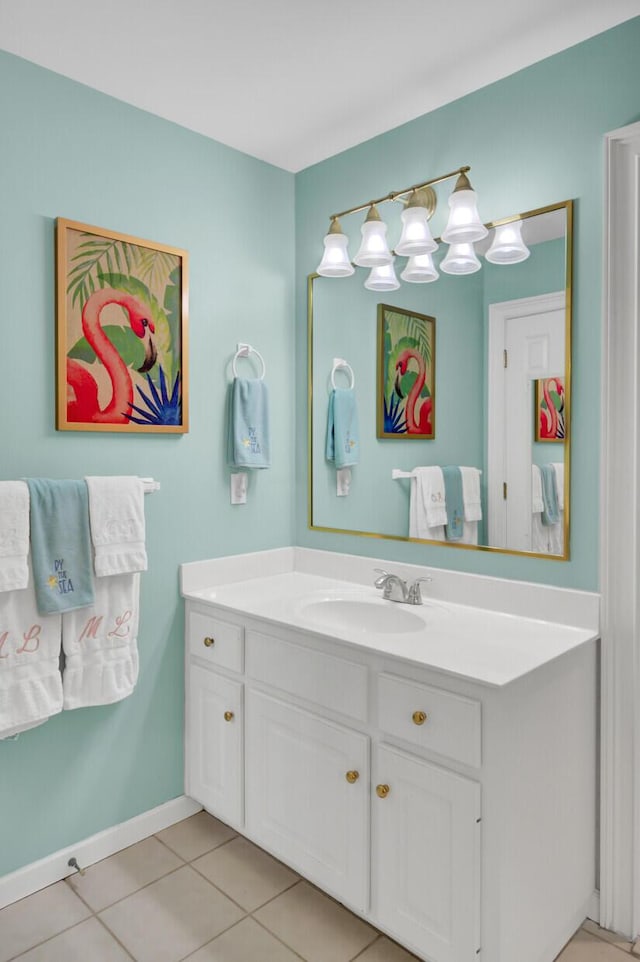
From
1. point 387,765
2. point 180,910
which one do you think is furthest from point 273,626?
point 180,910

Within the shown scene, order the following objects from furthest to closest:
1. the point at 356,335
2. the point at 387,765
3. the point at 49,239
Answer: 1. the point at 356,335
2. the point at 49,239
3. the point at 387,765

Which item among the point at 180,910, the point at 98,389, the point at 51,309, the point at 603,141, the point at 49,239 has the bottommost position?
the point at 180,910

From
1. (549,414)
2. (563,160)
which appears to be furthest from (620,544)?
(563,160)

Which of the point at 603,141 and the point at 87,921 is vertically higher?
the point at 603,141

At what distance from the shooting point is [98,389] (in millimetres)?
2021

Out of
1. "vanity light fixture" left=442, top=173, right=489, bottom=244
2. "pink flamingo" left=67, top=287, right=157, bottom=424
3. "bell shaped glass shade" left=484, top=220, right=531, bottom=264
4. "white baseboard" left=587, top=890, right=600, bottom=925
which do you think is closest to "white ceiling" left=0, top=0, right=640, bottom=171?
"vanity light fixture" left=442, top=173, right=489, bottom=244

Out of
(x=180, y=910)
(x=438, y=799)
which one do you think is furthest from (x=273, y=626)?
(x=180, y=910)

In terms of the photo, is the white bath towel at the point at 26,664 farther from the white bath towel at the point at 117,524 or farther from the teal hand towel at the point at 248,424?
the teal hand towel at the point at 248,424

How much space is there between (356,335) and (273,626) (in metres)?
1.11

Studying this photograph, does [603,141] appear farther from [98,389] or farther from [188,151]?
[98,389]

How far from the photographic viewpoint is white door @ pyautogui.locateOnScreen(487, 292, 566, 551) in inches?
73.1

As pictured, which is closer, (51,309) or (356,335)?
(51,309)

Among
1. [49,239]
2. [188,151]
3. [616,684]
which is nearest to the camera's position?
[616,684]

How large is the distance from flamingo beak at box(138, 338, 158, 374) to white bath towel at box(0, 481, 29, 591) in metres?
0.58
